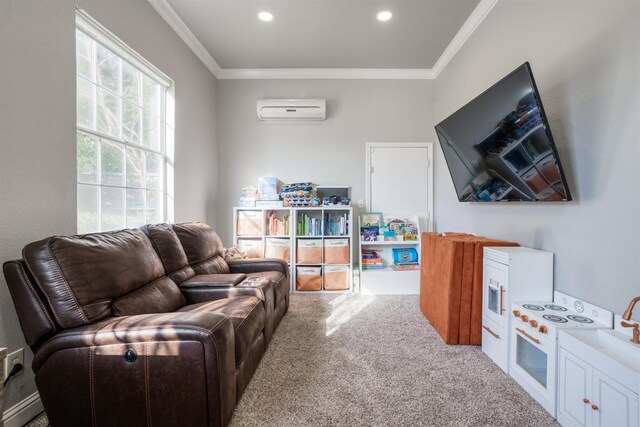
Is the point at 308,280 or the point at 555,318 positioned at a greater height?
the point at 555,318

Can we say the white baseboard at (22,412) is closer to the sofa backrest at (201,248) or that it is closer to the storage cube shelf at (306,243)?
the sofa backrest at (201,248)

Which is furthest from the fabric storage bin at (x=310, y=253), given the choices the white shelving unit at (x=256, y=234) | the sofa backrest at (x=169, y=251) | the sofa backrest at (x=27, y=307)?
the sofa backrest at (x=27, y=307)

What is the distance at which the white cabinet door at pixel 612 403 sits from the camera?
112 centimetres

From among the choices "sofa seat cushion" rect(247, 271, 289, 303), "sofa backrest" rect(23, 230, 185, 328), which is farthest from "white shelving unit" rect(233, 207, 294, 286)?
"sofa backrest" rect(23, 230, 185, 328)

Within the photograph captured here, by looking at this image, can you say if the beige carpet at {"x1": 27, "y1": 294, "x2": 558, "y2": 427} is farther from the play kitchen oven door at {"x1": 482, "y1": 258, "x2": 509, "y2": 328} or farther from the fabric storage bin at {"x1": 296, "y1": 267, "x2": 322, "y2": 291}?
the fabric storage bin at {"x1": 296, "y1": 267, "x2": 322, "y2": 291}

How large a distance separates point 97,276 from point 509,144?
249cm

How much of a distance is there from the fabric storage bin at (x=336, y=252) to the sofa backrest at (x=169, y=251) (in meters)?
1.75

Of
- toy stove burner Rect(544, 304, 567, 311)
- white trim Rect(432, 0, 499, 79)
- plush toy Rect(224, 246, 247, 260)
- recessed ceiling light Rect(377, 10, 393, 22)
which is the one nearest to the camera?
toy stove burner Rect(544, 304, 567, 311)

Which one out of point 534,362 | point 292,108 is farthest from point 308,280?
point 534,362

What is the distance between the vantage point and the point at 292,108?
388 cm

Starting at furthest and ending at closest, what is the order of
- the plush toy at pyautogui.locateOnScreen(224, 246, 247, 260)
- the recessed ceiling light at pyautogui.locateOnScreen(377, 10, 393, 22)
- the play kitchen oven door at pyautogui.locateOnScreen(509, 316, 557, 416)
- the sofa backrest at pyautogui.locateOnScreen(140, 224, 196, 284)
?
the plush toy at pyautogui.locateOnScreen(224, 246, 247, 260) < the recessed ceiling light at pyautogui.locateOnScreen(377, 10, 393, 22) < the sofa backrest at pyautogui.locateOnScreen(140, 224, 196, 284) < the play kitchen oven door at pyautogui.locateOnScreen(509, 316, 557, 416)

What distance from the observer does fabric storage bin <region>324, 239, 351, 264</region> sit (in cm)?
370

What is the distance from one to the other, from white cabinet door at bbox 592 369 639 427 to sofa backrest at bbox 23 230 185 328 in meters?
2.25

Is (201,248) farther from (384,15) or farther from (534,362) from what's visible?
(384,15)
